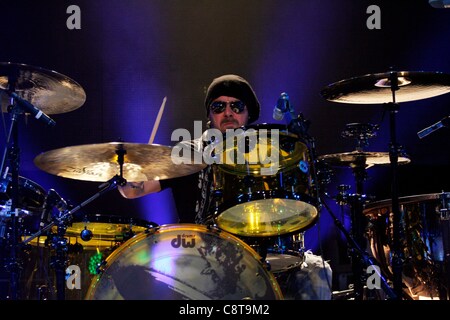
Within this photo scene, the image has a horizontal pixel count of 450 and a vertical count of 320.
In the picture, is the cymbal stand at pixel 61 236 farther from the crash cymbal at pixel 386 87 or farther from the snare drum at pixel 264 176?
the crash cymbal at pixel 386 87

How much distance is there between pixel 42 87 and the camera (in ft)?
10.3

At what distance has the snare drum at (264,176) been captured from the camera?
2.63m

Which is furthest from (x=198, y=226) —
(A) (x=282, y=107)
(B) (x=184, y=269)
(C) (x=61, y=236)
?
(C) (x=61, y=236)

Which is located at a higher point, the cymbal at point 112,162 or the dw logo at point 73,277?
the cymbal at point 112,162

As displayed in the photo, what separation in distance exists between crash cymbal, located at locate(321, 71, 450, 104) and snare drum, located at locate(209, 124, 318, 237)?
611mm

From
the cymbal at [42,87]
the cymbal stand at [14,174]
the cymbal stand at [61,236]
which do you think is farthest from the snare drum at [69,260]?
the cymbal at [42,87]

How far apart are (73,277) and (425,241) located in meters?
2.16

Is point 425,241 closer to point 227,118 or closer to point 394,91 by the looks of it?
point 394,91

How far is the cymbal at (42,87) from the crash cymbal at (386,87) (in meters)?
1.42

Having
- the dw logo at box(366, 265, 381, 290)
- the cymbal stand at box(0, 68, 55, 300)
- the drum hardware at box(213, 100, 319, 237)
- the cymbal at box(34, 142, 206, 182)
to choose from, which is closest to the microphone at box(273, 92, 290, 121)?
the drum hardware at box(213, 100, 319, 237)

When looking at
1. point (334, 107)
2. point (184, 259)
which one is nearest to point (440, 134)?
point (334, 107)

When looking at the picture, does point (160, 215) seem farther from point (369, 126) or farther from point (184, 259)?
point (184, 259)

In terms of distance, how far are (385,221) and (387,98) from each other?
788mm

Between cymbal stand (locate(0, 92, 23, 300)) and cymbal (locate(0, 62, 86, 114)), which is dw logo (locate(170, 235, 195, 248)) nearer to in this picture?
cymbal stand (locate(0, 92, 23, 300))
